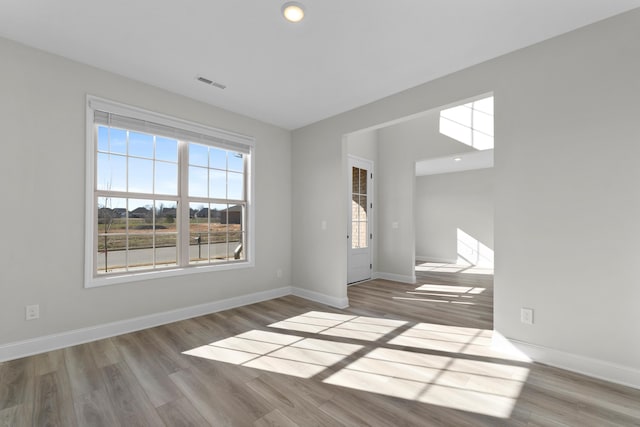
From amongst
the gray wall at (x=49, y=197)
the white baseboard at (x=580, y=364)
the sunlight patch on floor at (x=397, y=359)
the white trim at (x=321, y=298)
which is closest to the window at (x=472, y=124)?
the sunlight patch on floor at (x=397, y=359)

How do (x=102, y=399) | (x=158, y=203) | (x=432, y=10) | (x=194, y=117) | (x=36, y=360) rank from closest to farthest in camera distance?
(x=102, y=399) → (x=432, y=10) → (x=36, y=360) → (x=158, y=203) → (x=194, y=117)

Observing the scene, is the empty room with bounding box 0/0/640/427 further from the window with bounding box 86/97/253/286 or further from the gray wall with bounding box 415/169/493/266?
the gray wall with bounding box 415/169/493/266

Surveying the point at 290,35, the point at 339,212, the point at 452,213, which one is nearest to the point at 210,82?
the point at 290,35

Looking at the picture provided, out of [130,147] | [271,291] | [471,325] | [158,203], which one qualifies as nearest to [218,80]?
[130,147]

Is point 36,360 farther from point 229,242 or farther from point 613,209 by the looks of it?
point 613,209

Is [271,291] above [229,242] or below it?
below

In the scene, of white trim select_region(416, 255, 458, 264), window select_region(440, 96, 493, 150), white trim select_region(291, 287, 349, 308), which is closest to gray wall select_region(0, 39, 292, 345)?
white trim select_region(291, 287, 349, 308)

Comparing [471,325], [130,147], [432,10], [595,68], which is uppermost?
[432,10]

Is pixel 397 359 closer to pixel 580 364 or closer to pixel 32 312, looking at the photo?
pixel 580 364

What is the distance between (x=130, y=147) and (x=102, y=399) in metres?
2.55

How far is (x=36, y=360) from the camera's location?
2.38 metres

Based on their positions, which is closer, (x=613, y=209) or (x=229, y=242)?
(x=613, y=209)

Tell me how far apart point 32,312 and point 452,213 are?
906 cm

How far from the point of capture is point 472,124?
16.6ft
